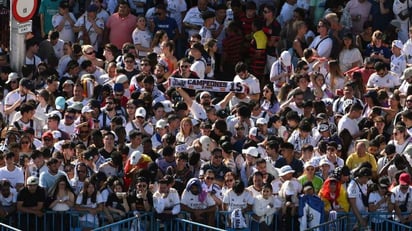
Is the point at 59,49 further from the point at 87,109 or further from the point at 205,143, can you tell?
the point at 205,143

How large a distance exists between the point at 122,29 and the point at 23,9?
12.5 ft

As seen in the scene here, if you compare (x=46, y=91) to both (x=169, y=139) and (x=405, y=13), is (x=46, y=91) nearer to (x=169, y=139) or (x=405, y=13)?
(x=169, y=139)

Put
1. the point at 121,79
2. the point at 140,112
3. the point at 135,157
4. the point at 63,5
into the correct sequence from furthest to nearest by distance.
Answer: the point at 63,5, the point at 121,79, the point at 140,112, the point at 135,157

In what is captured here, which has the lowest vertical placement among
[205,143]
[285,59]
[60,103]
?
[205,143]

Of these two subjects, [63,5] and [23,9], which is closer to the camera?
[23,9]

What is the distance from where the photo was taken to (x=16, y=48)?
118 feet

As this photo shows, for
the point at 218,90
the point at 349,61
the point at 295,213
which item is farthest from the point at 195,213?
the point at 349,61

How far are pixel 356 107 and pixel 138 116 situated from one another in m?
3.58

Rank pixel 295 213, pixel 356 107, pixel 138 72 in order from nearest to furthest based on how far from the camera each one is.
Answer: pixel 295 213 < pixel 356 107 < pixel 138 72

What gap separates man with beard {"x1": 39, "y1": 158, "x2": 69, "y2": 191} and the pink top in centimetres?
Result: 703

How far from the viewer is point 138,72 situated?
35719 millimetres

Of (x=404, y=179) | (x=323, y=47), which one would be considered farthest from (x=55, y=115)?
(x=404, y=179)

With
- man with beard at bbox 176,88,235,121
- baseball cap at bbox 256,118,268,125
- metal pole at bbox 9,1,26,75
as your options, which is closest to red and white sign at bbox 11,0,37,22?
metal pole at bbox 9,1,26,75

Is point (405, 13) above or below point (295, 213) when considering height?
above
